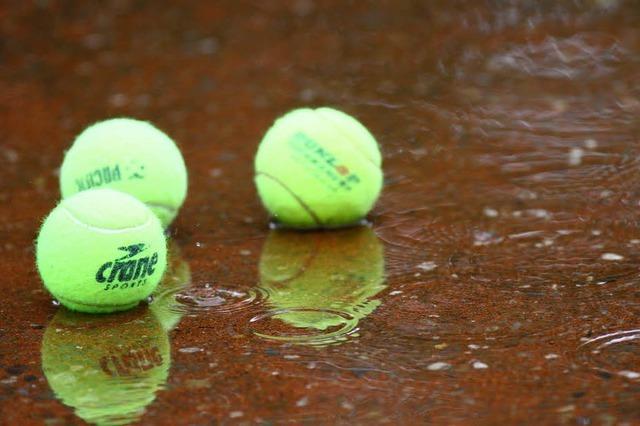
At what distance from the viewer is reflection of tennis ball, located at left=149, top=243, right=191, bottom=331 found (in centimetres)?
407

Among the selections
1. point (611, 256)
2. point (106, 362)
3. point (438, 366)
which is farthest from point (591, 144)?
point (106, 362)

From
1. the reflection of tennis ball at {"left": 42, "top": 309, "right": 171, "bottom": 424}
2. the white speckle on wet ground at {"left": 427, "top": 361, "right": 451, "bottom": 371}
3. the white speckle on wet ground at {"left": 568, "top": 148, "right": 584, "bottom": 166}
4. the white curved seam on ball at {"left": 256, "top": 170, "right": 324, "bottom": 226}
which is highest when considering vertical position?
the white curved seam on ball at {"left": 256, "top": 170, "right": 324, "bottom": 226}

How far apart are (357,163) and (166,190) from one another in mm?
839

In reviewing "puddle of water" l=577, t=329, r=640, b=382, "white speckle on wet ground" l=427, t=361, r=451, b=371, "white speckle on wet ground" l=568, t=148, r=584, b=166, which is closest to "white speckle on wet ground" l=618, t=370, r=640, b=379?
"puddle of water" l=577, t=329, r=640, b=382

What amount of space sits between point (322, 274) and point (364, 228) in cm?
64

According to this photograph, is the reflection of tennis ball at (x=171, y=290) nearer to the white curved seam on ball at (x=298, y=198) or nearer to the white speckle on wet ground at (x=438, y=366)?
the white curved seam on ball at (x=298, y=198)

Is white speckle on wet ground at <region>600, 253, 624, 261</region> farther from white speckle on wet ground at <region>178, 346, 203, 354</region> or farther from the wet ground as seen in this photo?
white speckle on wet ground at <region>178, 346, 203, 354</region>

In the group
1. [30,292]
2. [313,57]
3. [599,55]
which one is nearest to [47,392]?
[30,292]

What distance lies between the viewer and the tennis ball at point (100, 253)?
3930 millimetres

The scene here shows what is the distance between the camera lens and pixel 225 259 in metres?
4.73

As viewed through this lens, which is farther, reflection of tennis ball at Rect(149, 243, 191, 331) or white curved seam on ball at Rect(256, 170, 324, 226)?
white curved seam on ball at Rect(256, 170, 324, 226)

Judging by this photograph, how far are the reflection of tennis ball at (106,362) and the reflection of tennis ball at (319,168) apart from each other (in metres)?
1.08

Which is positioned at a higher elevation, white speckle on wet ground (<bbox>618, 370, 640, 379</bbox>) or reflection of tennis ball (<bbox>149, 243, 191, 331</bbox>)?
reflection of tennis ball (<bbox>149, 243, 191, 331</bbox>)

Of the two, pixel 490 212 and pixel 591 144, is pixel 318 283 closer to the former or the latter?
pixel 490 212
